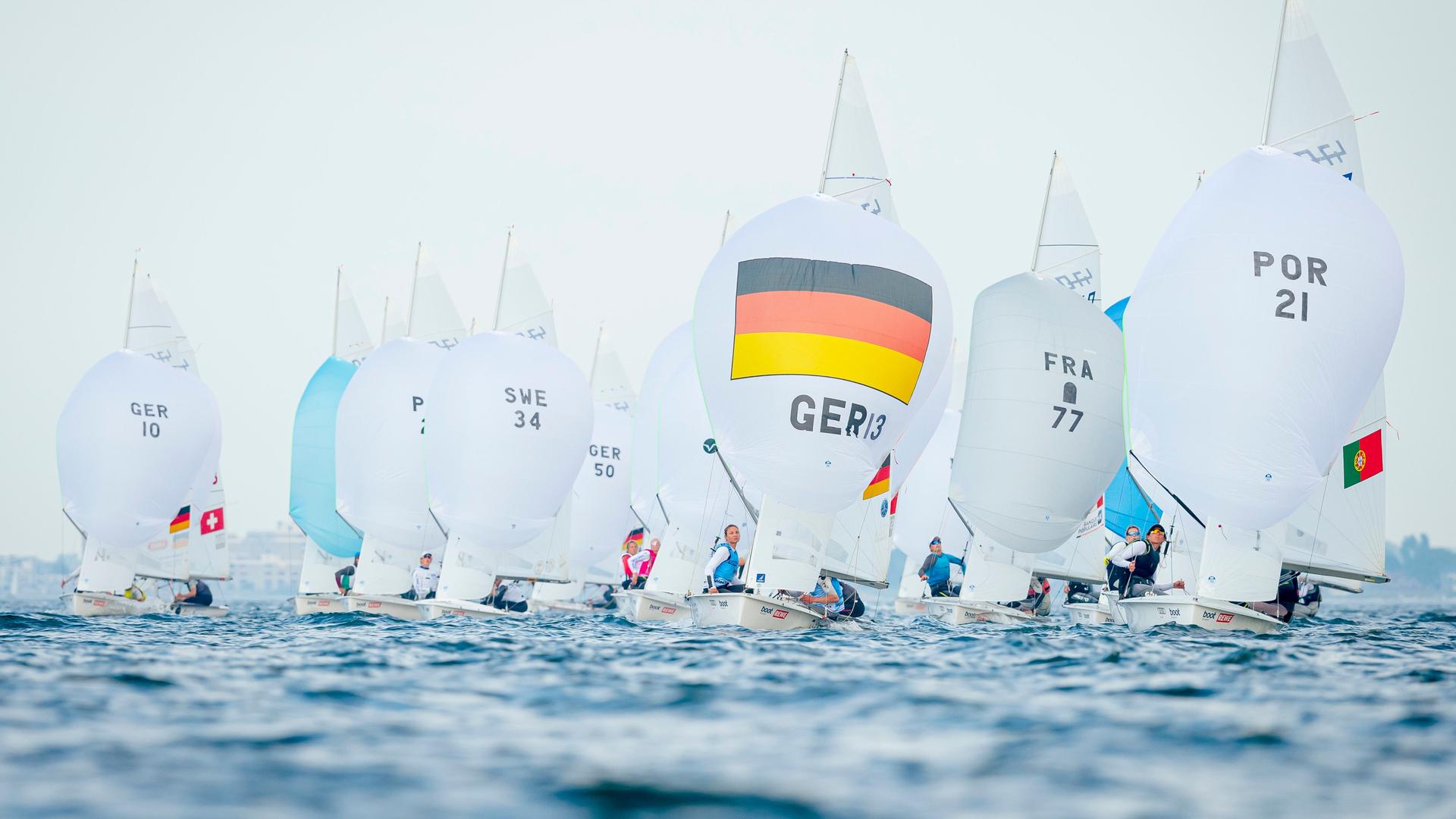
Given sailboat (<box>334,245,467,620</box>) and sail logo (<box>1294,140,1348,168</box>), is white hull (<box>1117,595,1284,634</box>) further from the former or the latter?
sailboat (<box>334,245,467,620</box>)

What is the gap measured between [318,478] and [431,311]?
16.0ft

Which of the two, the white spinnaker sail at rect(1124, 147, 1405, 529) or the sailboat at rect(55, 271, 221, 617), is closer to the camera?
the white spinnaker sail at rect(1124, 147, 1405, 529)

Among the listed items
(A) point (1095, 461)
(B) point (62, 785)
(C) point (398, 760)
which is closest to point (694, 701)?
(C) point (398, 760)

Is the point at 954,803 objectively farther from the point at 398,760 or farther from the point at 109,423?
the point at 109,423

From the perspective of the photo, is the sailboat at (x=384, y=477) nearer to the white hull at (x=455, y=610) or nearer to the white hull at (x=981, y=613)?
the white hull at (x=455, y=610)

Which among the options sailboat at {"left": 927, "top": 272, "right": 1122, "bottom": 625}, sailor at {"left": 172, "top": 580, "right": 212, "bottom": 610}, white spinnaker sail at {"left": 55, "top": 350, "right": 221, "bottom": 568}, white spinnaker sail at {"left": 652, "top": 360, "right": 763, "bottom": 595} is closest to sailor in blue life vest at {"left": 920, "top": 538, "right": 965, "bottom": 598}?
sailboat at {"left": 927, "top": 272, "right": 1122, "bottom": 625}

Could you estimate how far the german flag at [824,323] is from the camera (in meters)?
17.1

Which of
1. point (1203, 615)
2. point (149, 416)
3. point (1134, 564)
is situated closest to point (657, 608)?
point (1134, 564)

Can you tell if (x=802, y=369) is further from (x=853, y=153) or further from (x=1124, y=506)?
(x=1124, y=506)

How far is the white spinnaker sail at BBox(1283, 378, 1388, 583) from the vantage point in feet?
61.0

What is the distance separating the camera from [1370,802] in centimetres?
530

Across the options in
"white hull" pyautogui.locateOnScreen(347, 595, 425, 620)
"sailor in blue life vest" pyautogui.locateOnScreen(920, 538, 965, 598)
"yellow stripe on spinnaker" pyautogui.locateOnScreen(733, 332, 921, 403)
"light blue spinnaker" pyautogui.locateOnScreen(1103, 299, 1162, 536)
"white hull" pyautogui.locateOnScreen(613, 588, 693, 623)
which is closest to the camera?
"yellow stripe on spinnaker" pyautogui.locateOnScreen(733, 332, 921, 403)

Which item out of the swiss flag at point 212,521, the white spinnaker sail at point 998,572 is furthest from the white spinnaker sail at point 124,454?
the white spinnaker sail at point 998,572

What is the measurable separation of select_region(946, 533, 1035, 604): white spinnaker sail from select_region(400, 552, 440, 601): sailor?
392 inches
